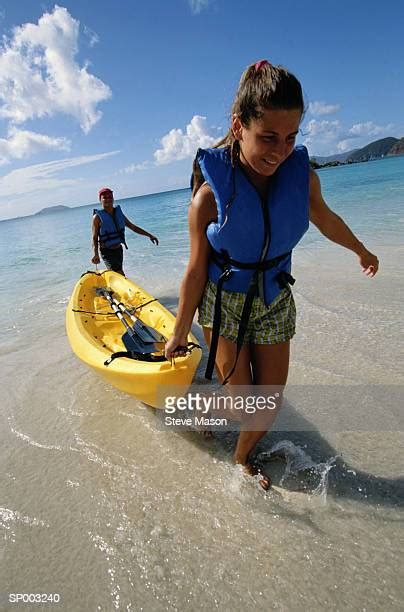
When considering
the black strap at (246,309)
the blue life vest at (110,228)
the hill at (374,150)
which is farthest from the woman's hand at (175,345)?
the hill at (374,150)

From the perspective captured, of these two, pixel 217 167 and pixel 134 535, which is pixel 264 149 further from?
pixel 134 535

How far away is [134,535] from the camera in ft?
6.68

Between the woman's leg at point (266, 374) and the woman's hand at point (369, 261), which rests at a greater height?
the woman's hand at point (369, 261)

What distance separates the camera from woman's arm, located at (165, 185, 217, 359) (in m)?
1.66

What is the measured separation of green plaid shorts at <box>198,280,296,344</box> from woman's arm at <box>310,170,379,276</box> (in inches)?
15.6

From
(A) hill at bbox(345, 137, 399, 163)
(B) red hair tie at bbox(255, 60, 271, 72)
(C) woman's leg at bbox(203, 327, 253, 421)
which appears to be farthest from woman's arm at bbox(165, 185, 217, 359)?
(A) hill at bbox(345, 137, 399, 163)

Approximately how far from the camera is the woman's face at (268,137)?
142cm

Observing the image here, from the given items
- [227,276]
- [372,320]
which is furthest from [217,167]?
[372,320]

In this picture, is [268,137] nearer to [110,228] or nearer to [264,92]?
[264,92]

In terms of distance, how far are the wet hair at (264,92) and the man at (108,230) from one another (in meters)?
4.84

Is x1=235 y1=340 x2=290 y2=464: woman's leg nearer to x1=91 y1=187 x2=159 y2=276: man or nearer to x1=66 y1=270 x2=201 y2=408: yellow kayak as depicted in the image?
x1=66 y1=270 x2=201 y2=408: yellow kayak

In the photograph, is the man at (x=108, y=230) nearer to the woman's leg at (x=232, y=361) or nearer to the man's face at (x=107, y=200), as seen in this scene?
A: the man's face at (x=107, y=200)

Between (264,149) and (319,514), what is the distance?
6.31ft

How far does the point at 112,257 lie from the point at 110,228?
484 mm
